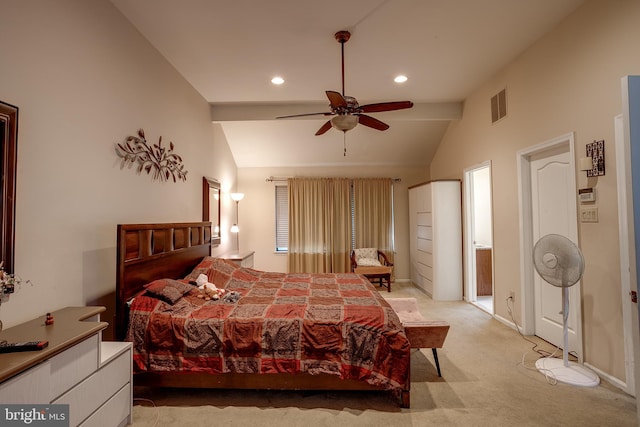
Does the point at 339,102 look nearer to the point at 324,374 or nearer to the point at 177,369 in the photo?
the point at 324,374

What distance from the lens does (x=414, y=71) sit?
143 inches

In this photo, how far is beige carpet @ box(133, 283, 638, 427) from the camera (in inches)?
78.6

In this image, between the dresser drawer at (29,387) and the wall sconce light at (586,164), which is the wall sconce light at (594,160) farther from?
the dresser drawer at (29,387)

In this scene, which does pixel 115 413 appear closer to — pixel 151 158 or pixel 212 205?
pixel 151 158

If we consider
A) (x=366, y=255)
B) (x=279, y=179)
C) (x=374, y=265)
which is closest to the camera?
(x=374, y=265)

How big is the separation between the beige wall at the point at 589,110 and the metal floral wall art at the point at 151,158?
388 centimetres

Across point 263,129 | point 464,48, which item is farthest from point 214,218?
point 464,48

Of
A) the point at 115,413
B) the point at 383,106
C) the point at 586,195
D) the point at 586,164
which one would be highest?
the point at 383,106

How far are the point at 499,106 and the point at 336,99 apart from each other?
2416 mm

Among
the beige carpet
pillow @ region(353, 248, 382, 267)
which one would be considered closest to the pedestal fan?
the beige carpet

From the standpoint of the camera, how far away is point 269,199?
20.9 feet

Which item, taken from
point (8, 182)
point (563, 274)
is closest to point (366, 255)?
point (563, 274)

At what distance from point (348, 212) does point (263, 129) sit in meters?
2.32

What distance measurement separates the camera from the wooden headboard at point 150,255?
224 centimetres
